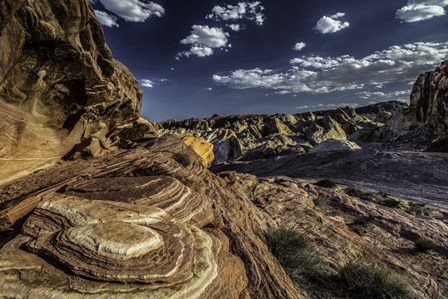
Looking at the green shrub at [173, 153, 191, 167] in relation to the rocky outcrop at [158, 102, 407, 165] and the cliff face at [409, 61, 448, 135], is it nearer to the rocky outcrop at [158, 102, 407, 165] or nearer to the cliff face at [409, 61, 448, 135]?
the rocky outcrop at [158, 102, 407, 165]

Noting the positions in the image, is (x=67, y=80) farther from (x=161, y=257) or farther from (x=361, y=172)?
(x=361, y=172)

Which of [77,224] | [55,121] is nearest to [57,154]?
[55,121]

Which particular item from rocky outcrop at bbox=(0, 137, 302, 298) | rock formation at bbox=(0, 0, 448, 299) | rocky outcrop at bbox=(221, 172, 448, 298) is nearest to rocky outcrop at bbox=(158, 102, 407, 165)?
rock formation at bbox=(0, 0, 448, 299)

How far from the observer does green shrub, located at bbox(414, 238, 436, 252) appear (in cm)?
1491

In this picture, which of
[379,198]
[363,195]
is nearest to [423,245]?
[379,198]

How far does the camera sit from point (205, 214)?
10414 millimetres

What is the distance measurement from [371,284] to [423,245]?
23.0 ft

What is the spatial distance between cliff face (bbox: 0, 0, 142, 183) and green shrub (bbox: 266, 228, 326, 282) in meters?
11.3

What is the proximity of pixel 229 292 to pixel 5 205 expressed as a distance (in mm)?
8157

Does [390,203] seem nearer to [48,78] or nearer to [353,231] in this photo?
[353,231]

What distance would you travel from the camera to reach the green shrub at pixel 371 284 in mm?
10070

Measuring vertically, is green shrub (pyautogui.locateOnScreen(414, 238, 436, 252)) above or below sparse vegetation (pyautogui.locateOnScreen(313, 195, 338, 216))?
below

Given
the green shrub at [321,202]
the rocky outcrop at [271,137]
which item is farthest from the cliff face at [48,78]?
Result: the green shrub at [321,202]

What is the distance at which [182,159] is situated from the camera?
17078 millimetres
